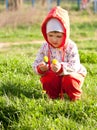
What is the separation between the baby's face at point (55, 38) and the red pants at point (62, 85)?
1.13 ft

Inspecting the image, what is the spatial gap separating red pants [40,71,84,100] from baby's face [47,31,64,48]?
1.13 feet

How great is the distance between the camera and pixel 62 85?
5.16 metres

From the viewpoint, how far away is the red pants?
5.08 m

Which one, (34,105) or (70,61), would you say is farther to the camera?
(70,61)

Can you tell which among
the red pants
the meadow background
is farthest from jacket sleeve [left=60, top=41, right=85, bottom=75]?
the meadow background

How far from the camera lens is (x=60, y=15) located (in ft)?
16.3

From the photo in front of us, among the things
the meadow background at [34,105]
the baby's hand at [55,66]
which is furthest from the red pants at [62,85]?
the baby's hand at [55,66]

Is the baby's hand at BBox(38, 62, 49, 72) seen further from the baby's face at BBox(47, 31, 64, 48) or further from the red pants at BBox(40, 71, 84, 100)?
the baby's face at BBox(47, 31, 64, 48)

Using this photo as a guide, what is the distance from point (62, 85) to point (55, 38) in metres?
0.55

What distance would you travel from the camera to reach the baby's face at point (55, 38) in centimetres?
503

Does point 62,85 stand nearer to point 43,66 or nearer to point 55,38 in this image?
point 43,66

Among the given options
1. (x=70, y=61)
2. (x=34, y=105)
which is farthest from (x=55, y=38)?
(x=34, y=105)

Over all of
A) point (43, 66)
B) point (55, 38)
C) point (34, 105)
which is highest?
point (55, 38)

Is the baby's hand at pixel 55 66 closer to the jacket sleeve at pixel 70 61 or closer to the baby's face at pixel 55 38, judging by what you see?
the jacket sleeve at pixel 70 61
